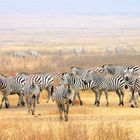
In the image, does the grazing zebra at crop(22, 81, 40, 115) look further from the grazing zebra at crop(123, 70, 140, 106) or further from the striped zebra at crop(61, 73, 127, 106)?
the grazing zebra at crop(123, 70, 140, 106)

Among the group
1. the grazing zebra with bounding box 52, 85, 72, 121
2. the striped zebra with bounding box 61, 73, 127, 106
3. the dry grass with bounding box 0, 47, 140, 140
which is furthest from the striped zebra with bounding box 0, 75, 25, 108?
the grazing zebra with bounding box 52, 85, 72, 121

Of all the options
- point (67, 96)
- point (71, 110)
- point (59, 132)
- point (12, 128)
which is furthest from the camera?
point (71, 110)

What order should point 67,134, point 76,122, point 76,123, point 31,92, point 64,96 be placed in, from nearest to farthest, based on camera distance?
point 67,134 → point 76,123 → point 76,122 → point 64,96 → point 31,92

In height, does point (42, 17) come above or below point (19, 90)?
above

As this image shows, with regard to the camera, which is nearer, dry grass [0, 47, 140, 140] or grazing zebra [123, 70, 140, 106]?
dry grass [0, 47, 140, 140]

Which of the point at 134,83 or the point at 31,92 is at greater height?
the point at 134,83

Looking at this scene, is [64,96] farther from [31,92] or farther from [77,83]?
[77,83]

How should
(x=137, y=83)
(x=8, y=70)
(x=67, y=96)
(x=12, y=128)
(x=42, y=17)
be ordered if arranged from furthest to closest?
(x=42, y=17), (x=8, y=70), (x=137, y=83), (x=67, y=96), (x=12, y=128)

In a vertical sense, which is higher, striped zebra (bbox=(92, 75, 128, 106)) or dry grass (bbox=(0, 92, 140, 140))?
striped zebra (bbox=(92, 75, 128, 106))

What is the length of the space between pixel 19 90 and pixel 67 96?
7.08 metres

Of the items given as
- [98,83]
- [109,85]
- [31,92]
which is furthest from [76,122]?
[98,83]

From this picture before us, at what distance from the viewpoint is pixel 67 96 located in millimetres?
19828

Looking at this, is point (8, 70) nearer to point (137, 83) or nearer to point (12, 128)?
point (137, 83)

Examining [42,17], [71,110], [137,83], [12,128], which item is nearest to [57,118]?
[71,110]
